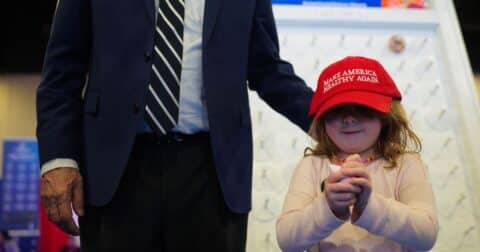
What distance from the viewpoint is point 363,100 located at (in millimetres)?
857

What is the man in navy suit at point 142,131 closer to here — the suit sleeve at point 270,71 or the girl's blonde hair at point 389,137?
the suit sleeve at point 270,71

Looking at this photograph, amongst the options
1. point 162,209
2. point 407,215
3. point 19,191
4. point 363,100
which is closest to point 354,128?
point 363,100

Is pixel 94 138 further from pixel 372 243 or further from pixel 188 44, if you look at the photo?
pixel 372 243

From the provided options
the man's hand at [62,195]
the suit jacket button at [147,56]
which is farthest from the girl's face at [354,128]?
the man's hand at [62,195]

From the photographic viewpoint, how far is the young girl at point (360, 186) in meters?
0.77

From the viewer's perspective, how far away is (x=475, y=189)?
204 cm

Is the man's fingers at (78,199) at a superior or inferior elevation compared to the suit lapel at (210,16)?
inferior

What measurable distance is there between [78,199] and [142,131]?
0.60 ft

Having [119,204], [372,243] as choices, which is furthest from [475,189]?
[119,204]

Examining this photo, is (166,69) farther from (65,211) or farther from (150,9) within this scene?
(65,211)

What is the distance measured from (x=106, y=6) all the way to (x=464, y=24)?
537 centimetres

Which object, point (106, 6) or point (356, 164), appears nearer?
point (356, 164)

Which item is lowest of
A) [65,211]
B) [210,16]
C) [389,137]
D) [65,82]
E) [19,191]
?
[19,191]

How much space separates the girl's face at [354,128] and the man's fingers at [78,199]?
514mm
